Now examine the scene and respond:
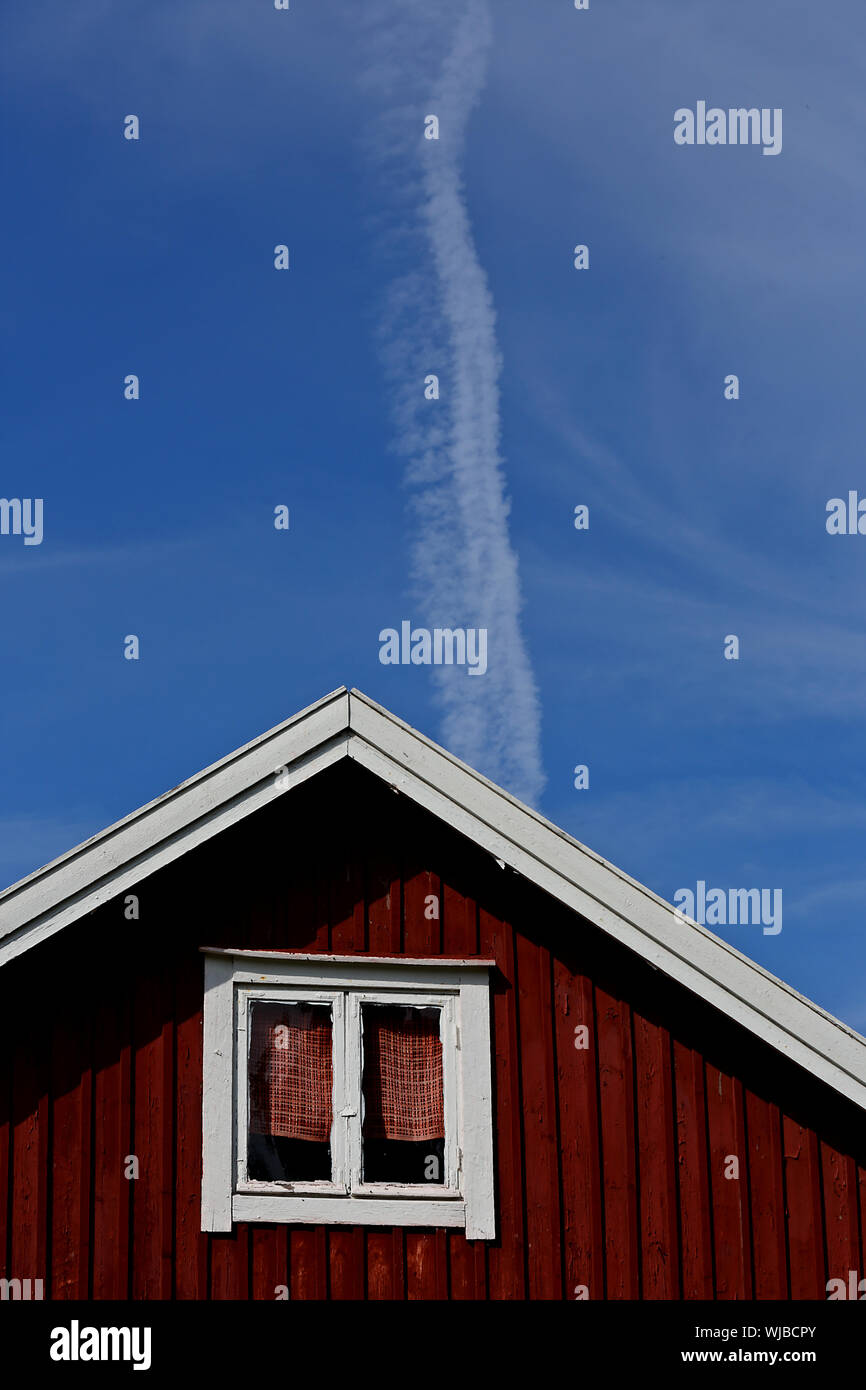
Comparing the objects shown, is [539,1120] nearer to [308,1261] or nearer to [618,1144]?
[618,1144]

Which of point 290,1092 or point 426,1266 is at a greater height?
point 290,1092

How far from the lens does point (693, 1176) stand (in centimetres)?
997

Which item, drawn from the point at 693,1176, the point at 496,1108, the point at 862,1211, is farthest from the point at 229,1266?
the point at 862,1211

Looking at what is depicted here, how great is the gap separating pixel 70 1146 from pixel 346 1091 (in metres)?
1.61

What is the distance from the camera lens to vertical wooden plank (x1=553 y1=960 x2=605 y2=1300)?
9.73 meters

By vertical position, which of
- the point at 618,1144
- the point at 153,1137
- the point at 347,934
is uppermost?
the point at 347,934

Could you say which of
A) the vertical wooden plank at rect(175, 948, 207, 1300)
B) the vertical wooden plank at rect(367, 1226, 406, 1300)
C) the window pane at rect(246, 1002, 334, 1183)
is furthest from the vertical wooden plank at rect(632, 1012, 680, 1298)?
the vertical wooden plank at rect(175, 948, 207, 1300)

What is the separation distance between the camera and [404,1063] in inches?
390

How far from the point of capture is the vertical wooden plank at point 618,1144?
9.77 m

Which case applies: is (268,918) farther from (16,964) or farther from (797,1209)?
(797,1209)

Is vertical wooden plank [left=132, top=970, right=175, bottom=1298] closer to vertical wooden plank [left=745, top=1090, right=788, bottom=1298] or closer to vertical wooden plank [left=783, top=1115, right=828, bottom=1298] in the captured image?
vertical wooden plank [left=745, top=1090, right=788, bottom=1298]

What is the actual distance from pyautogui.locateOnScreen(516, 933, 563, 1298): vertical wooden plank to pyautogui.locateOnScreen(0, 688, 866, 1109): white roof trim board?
53 cm

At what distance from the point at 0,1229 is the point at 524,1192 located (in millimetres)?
3022
